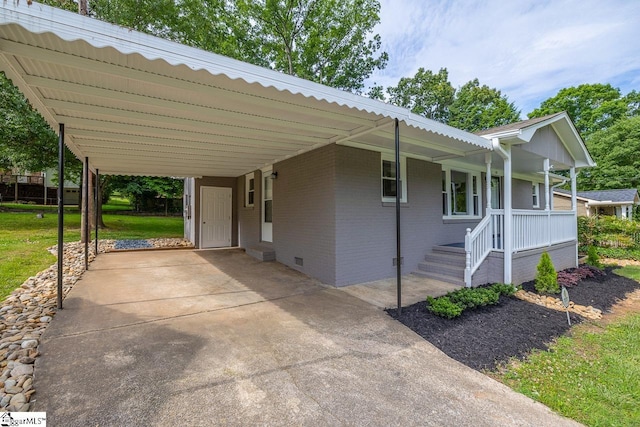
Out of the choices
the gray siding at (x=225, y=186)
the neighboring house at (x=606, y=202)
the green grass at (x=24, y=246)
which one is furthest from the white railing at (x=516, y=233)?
the neighboring house at (x=606, y=202)

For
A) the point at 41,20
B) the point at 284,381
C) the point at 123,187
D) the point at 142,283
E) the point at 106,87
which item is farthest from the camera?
the point at 123,187

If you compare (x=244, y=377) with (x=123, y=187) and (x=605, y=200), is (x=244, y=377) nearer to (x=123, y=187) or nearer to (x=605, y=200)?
(x=123, y=187)

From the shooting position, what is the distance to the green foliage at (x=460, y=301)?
4.00m

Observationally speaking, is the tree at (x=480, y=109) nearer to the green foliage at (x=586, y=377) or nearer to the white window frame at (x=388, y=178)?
the white window frame at (x=388, y=178)

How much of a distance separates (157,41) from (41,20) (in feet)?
2.25

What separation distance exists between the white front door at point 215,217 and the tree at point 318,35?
8.67 m

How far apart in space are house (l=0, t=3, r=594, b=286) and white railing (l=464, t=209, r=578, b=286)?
4 cm

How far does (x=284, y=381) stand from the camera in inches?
94.3

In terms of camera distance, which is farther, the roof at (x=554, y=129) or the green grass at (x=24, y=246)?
the roof at (x=554, y=129)

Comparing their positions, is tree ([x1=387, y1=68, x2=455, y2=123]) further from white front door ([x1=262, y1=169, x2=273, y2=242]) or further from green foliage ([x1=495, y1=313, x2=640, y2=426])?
green foliage ([x1=495, y1=313, x2=640, y2=426])

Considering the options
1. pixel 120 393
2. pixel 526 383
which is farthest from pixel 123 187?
pixel 526 383

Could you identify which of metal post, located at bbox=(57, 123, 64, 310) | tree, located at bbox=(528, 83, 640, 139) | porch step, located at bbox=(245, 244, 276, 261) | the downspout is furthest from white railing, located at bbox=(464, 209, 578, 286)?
tree, located at bbox=(528, 83, 640, 139)

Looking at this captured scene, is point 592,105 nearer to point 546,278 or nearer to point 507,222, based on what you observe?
point 546,278

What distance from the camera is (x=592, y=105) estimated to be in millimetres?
26172
